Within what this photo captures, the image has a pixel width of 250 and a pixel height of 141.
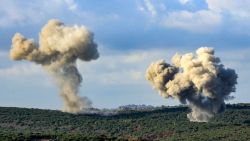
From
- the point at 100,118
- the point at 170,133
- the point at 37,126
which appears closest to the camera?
the point at 170,133

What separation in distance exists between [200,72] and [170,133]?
549 inches

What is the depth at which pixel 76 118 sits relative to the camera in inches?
7456

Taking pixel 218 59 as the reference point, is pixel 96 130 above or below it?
below

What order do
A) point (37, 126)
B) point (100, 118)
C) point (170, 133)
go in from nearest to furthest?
point (170, 133) < point (37, 126) < point (100, 118)

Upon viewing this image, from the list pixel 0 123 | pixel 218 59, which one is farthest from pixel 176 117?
pixel 0 123

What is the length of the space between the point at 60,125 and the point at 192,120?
2772 cm

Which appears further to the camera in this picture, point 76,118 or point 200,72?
point 76,118

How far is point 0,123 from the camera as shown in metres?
185

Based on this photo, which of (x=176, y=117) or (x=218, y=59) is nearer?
(x=218, y=59)

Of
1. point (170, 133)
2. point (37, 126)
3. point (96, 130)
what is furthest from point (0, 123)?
point (170, 133)

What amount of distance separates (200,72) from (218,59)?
239 inches

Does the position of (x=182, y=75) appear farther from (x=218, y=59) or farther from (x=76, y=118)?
(x=76, y=118)

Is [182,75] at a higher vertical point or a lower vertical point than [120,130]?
higher

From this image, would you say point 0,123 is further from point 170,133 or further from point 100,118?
point 170,133
